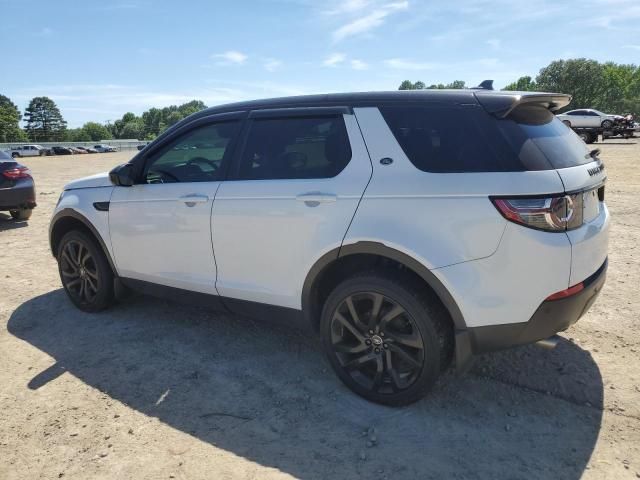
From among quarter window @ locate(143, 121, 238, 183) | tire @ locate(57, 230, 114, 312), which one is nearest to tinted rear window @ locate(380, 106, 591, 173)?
quarter window @ locate(143, 121, 238, 183)

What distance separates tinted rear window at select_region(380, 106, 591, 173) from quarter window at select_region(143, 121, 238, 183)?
1287mm

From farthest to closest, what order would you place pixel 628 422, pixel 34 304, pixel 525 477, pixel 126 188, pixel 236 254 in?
pixel 34 304 < pixel 126 188 < pixel 236 254 < pixel 628 422 < pixel 525 477

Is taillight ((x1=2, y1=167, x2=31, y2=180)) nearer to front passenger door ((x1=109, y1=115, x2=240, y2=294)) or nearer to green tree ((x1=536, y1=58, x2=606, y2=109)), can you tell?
front passenger door ((x1=109, y1=115, x2=240, y2=294))

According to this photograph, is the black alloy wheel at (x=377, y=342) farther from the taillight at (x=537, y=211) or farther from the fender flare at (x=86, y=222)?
the fender flare at (x=86, y=222)

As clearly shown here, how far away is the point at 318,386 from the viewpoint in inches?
129

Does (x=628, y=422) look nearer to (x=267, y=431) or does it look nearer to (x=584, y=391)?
(x=584, y=391)

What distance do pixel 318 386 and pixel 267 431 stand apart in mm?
553

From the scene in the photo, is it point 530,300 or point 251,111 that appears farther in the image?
point 251,111

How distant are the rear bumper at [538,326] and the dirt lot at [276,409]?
0.51 meters

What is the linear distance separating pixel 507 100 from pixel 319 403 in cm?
210

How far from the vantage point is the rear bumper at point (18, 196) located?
28.5 ft

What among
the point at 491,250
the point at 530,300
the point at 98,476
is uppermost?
the point at 491,250

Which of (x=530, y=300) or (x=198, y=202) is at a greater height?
(x=198, y=202)

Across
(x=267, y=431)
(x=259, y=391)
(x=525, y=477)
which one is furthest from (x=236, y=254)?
(x=525, y=477)
